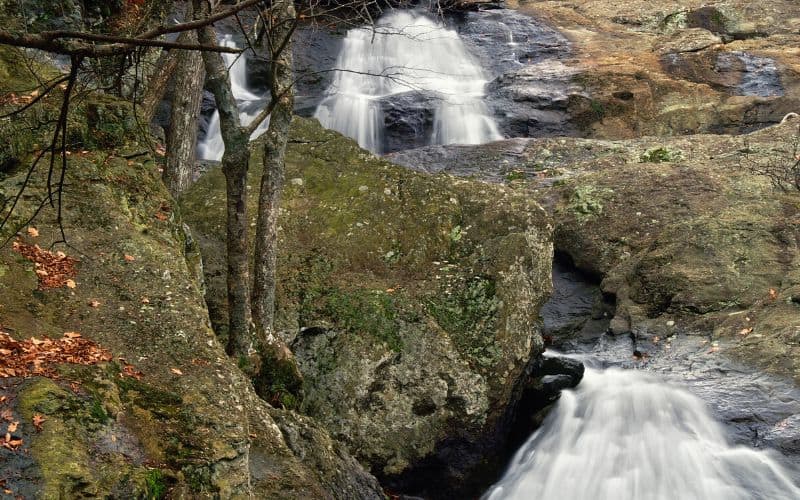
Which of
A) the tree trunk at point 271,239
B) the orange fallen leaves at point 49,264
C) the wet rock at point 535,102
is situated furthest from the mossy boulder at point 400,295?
the wet rock at point 535,102

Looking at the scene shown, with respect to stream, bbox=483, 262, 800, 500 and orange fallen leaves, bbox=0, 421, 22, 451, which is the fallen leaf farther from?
stream, bbox=483, 262, 800, 500

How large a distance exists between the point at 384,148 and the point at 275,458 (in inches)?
497

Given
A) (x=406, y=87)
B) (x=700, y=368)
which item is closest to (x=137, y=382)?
(x=700, y=368)

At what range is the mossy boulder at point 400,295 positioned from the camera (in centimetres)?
Answer: 677

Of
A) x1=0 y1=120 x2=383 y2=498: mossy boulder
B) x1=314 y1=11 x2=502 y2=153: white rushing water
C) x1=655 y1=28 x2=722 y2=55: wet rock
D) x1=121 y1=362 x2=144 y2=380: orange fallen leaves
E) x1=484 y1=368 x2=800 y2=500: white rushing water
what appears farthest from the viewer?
x1=655 y1=28 x2=722 y2=55: wet rock

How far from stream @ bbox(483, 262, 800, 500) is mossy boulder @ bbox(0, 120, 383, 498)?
8.03 feet

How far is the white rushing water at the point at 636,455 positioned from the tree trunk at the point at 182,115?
5.04 m

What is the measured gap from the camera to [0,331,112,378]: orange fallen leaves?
3.80 metres

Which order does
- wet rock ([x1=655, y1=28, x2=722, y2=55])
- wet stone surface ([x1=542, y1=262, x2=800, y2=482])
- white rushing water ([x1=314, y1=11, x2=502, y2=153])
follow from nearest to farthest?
wet stone surface ([x1=542, y1=262, x2=800, y2=482]), white rushing water ([x1=314, y1=11, x2=502, y2=153]), wet rock ([x1=655, y1=28, x2=722, y2=55])

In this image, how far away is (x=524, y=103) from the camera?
18031 mm

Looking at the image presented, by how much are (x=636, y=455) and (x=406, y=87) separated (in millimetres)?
13260

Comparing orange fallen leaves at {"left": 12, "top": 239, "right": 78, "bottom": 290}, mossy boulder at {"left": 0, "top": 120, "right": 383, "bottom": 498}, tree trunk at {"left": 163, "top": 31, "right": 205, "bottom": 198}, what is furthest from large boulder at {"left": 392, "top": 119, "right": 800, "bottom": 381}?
orange fallen leaves at {"left": 12, "top": 239, "right": 78, "bottom": 290}

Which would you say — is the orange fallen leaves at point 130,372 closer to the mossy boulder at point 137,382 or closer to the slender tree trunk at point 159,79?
the mossy boulder at point 137,382

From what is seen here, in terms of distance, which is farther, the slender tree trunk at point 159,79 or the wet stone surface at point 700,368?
the slender tree trunk at point 159,79
